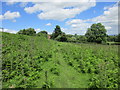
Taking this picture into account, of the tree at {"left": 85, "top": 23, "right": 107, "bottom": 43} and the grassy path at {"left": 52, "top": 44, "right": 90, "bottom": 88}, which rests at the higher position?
the tree at {"left": 85, "top": 23, "right": 107, "bottom": 43}

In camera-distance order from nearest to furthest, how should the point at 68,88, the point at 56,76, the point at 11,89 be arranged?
1. the point at 11,89
2. the point at 68,88
3. the point at 56,76

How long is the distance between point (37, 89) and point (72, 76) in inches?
77.4

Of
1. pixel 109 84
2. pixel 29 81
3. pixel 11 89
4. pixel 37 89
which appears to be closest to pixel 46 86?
pixel 37 89

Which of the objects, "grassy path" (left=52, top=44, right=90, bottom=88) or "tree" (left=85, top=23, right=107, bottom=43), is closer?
"grassy path" (left=52, top=44, right=90, bottom=88)

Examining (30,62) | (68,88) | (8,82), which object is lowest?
(68,88)

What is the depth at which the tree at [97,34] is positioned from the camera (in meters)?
36.4

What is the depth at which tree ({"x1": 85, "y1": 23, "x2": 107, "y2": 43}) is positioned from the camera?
36.4 m

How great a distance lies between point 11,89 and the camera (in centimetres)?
362

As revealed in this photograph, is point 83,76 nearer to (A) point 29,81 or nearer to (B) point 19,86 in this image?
(A) point 29,81

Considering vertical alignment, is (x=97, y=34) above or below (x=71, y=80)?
above

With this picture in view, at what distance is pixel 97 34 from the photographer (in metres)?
37.1

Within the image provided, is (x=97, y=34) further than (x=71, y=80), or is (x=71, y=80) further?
(x=97, y=34)

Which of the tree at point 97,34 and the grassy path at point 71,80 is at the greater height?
the tree at point 97,34

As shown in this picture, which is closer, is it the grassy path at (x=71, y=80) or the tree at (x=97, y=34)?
the grassy path at (x=71, y=80)
